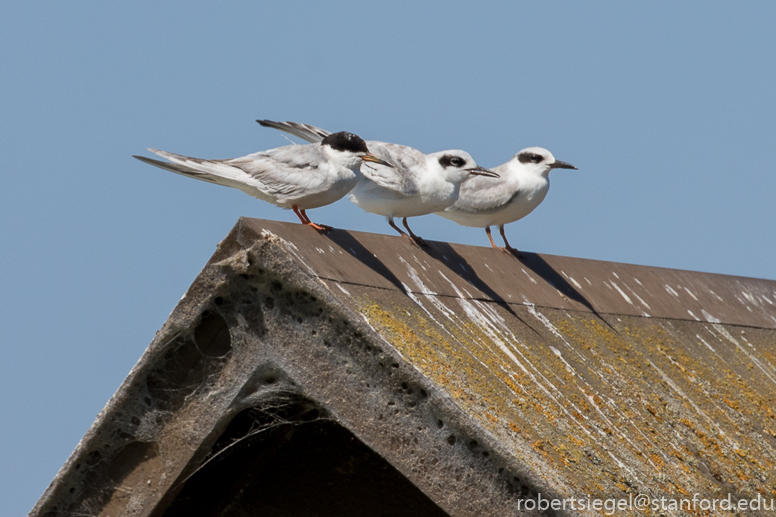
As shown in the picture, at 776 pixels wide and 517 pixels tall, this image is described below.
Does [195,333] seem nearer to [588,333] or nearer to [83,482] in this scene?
[83,482]

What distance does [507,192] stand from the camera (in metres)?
10.2

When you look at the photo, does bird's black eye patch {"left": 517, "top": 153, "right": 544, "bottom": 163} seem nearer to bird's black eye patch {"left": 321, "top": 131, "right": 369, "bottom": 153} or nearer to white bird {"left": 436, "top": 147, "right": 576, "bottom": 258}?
white bird {"left": 436, "top": 147, "right": 576, "bottom": 258}

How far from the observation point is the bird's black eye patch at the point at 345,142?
7.61 metres

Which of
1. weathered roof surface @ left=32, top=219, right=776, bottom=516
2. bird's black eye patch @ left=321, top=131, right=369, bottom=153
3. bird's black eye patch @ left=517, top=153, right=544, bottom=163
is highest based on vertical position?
bird's black eye patch @ left=517, top=153, right=544, bottom=163

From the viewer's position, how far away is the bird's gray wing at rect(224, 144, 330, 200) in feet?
23.4

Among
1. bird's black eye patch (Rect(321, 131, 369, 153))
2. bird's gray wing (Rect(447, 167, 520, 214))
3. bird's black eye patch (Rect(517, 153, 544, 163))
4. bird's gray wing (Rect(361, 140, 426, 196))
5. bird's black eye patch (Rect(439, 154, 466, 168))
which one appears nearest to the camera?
bird's black eye patch (Rect(321, 131, 369, 153))

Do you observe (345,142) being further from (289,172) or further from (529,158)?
(529,158)

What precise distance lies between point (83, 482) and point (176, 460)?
22.7 inches

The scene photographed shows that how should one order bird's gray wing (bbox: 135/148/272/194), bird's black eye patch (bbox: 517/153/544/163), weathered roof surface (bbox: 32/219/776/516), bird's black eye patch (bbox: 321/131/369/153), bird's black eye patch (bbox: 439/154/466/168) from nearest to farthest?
1. weathered roof surface (bbox: 32/219/776/516)
2. bird's gray wing (bbox: 135/148/272/194)
3. bird's black eye patch (bbox: 321/131/369/153)
4. bird's black eye patch (bbox: 439/154/466/168)
5. bird's black eye patch (bbox: 517/153/544/163)

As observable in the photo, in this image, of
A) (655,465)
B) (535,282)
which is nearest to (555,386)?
(655,465)

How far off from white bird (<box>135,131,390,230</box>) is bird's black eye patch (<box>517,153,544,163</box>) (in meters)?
3.35

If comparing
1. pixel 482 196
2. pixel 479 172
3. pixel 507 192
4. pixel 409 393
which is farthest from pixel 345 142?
pixel 409 393

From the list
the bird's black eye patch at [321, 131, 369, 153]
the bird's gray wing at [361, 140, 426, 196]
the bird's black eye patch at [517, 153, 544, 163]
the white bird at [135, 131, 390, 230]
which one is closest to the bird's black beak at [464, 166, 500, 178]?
the bird's gray wing at [361, 140, 426, 196]

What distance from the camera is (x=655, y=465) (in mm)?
5543
